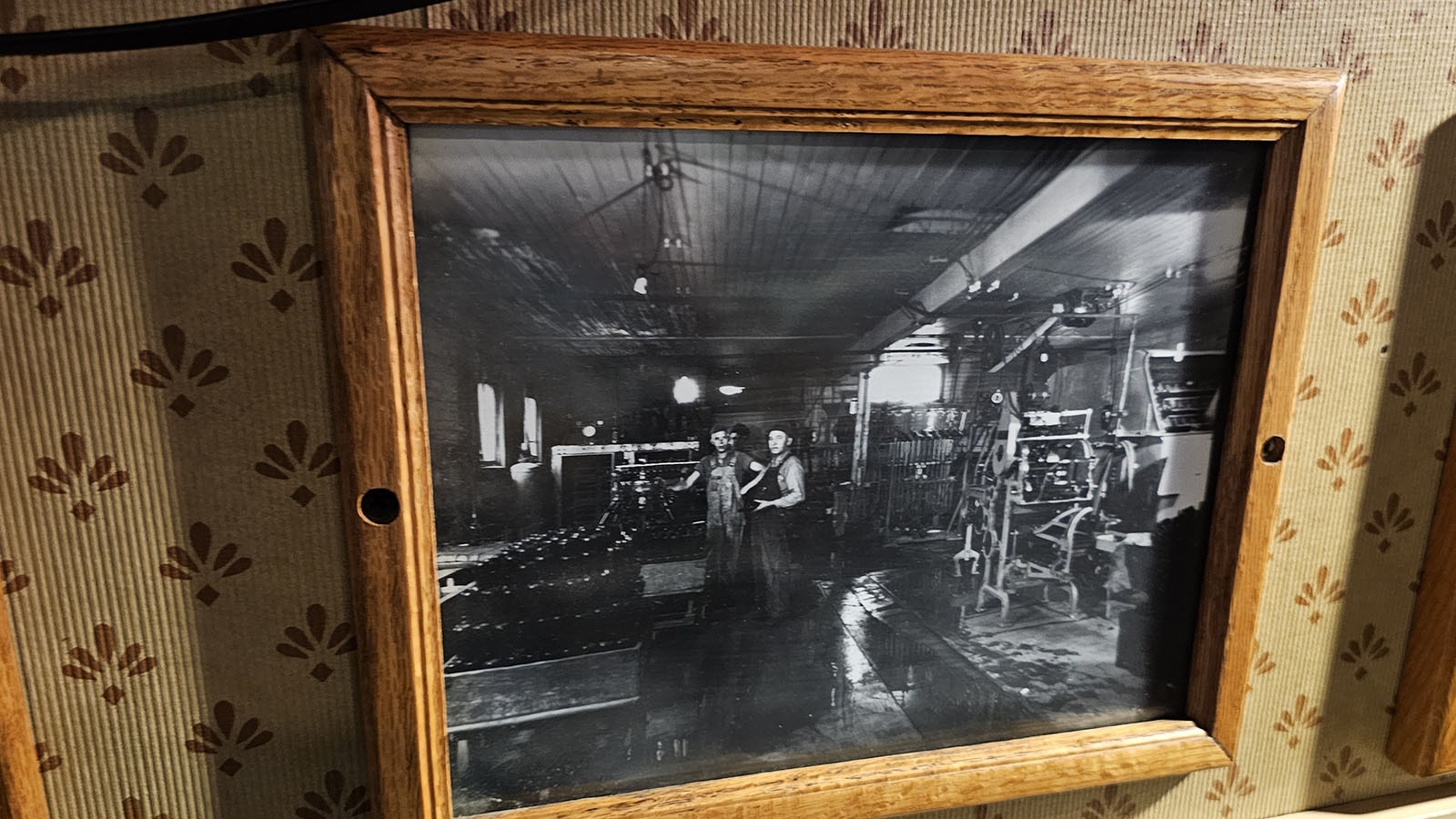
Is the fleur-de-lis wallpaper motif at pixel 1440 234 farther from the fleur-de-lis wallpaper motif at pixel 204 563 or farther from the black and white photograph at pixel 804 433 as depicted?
the fleur-de-lis wallpaper motif at pixel 204 563

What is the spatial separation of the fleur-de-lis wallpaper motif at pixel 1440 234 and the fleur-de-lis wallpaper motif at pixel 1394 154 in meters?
0.05

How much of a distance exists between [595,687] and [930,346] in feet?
1.08

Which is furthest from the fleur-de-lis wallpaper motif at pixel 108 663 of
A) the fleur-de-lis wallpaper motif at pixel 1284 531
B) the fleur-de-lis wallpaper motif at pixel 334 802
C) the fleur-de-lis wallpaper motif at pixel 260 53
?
the fleur-de-lis wallpaper motif at pixel 1284 531

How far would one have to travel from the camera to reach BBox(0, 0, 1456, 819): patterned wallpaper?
40 centimetres

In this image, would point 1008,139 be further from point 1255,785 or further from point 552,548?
point 1255,785

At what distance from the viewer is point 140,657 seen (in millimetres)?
451

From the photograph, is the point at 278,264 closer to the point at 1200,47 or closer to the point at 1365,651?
the point at 1200,47

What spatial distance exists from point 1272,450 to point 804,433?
357 mm

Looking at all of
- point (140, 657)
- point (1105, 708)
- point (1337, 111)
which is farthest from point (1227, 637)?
point (140, 657)

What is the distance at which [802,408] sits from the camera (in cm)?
49

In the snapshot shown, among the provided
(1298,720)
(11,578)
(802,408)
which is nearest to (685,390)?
(802,408)

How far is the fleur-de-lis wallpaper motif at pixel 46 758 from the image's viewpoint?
0.45 metres

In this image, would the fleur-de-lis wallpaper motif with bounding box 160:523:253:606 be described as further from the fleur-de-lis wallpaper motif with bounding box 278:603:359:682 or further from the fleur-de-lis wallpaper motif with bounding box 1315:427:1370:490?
the fleur-de-lis wallpaper motif with bounding box 1315:427:1370:490

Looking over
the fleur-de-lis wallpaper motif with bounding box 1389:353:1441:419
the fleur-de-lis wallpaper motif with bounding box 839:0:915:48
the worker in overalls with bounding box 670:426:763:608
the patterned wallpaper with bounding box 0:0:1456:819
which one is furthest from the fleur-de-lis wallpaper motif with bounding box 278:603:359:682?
the fleur-de-lis wallpaper motif with bounding box 1389:353:1441:419
